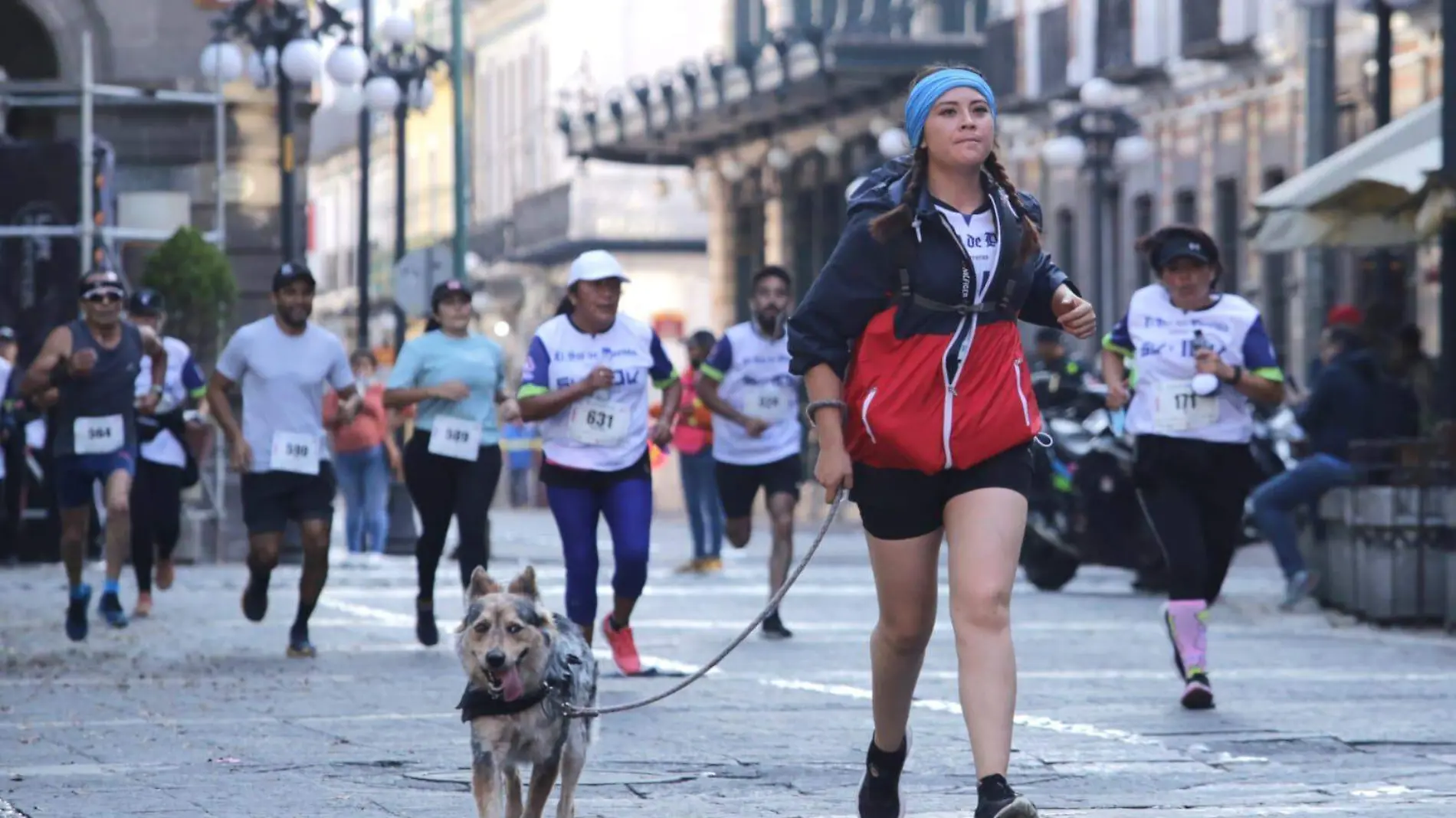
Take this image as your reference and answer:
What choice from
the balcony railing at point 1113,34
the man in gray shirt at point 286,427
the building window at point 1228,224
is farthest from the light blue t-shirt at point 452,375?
the balcony railing at point 1113,34

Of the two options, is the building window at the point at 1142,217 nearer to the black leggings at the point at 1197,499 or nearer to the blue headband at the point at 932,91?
the black leggings at the point at 1197,499

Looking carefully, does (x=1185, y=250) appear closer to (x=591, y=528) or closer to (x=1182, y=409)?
(x=1182, y=409)

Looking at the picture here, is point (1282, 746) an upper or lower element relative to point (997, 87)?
lower

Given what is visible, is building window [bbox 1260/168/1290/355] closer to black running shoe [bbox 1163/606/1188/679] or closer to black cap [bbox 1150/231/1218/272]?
black cap [bbox 1150/231/1218/272]

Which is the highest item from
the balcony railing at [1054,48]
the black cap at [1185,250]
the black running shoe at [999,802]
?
the balcony railing at [1054,48]

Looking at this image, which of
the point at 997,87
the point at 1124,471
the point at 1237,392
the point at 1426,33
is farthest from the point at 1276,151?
the point at 1237,392

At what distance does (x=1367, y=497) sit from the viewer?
16.9 meters

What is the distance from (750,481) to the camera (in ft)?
54.4

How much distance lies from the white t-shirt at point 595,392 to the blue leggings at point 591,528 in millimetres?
116

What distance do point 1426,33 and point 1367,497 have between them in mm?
15106

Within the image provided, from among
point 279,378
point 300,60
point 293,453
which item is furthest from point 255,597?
point 300,60

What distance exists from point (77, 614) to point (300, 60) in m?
9.62

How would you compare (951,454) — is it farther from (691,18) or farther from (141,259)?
(691,18)

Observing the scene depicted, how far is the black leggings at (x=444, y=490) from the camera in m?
14.7
